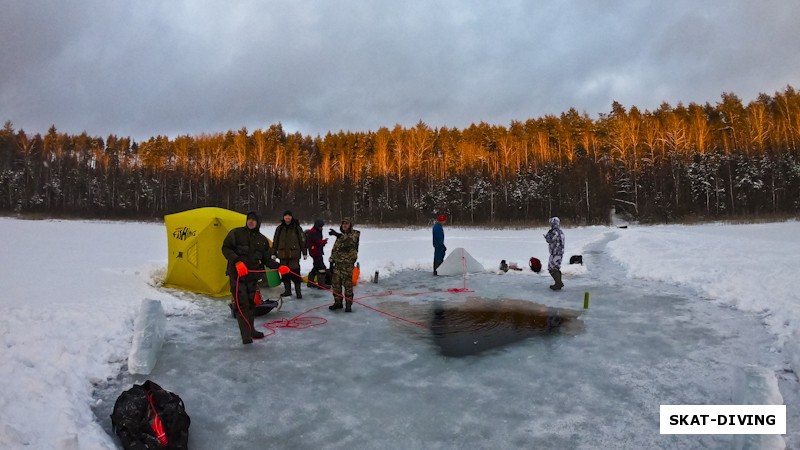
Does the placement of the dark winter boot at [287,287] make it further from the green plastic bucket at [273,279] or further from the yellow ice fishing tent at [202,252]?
the yellow ice fishing tent at [202,252]

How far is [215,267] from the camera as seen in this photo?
8438mm

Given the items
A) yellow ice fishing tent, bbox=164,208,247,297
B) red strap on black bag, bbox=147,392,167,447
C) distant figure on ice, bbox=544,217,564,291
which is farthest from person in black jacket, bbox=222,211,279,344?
distant figure on ice, bbox=544,217,564,291

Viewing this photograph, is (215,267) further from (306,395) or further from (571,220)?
(571,220)

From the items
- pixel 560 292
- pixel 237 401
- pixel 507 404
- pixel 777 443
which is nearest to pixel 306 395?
pixel 237 401

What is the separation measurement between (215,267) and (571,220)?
42.4 meters

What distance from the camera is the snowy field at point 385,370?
3211 mm

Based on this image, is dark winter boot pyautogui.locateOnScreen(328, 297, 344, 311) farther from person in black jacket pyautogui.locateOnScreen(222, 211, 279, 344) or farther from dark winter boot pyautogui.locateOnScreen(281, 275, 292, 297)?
person in black jacket pyautogui.locateOnScreen(222, 211, 279, 344)

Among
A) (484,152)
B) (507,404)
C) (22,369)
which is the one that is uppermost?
(484,152)

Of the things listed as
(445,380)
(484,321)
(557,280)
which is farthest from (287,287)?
(557,280)

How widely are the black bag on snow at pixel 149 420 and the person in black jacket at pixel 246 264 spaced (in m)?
2.14

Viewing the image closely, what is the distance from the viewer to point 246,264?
5.75 m

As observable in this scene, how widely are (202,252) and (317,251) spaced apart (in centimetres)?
259

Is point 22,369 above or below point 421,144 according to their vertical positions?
below

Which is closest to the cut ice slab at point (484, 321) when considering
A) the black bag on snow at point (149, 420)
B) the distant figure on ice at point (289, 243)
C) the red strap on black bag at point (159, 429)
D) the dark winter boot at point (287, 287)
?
the distant figure on ice at point (289, 243)
